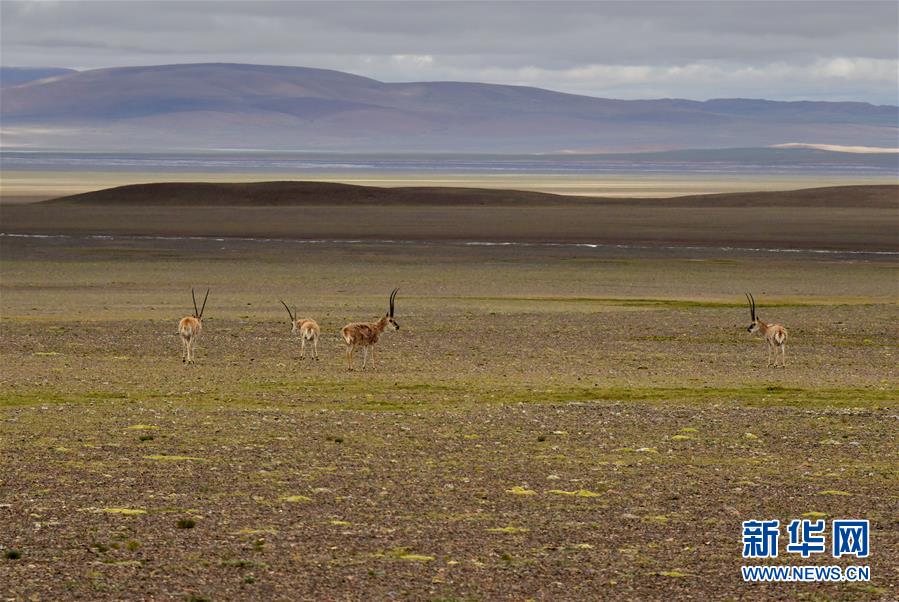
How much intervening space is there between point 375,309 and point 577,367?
1092 cm

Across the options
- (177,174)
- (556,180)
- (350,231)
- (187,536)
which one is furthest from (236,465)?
(177,174)

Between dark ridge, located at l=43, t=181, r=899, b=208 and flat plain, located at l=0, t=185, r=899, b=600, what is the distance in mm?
41561

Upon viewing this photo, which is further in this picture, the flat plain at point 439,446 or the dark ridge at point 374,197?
the dark ridge at point 374,197

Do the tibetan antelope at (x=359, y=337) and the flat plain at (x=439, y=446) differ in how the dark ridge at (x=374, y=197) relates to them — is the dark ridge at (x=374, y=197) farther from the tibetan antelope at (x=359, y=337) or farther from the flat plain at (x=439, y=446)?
the tibetan antelope at (x=359, y=337)

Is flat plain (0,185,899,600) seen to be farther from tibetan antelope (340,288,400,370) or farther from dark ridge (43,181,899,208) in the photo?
dark ridge (43,181,899,208)

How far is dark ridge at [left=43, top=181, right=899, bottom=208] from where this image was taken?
77.8 meters

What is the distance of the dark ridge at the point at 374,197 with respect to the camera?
7781 centimetres

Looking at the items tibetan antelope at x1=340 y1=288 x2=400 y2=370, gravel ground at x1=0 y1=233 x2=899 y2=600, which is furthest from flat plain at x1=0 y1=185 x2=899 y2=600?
tibetan antelope at x1=340 y1=288 x2=400 y2=370

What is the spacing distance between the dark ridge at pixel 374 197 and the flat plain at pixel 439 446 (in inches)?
1636

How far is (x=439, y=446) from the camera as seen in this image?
15.4 meters

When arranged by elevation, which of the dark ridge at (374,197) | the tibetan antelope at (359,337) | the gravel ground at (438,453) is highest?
the dark ridge at (374,197)

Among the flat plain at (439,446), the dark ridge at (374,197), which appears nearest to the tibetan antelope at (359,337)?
the flat plain at (439,446)

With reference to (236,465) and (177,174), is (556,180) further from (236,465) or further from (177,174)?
(236,465)

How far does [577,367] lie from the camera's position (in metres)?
23.0
